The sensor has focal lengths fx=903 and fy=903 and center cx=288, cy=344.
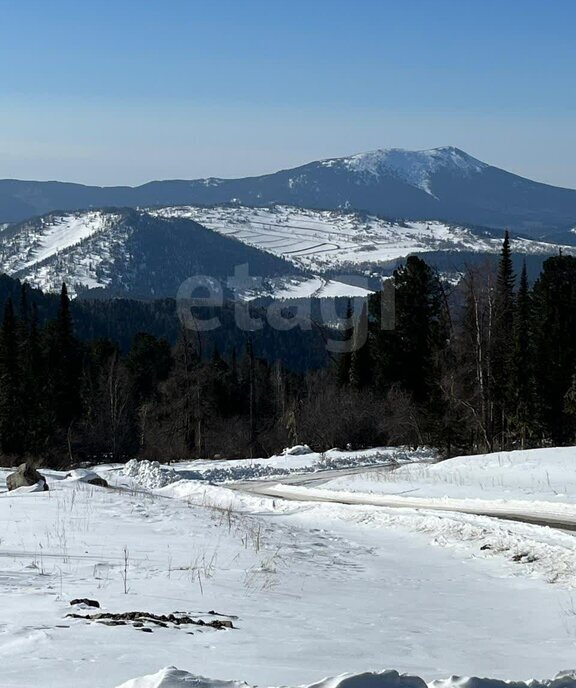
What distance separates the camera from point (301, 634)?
7.91 m

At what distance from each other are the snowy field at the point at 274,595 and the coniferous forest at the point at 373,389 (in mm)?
21911

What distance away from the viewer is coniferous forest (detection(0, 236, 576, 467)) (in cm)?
4225

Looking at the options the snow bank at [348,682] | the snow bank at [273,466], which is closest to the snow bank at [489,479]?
the snow bank at [273,466]

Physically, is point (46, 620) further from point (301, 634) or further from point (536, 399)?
point (536, 399)

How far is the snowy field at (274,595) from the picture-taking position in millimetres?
6457

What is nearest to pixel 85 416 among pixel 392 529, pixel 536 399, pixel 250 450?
pixel 250 450

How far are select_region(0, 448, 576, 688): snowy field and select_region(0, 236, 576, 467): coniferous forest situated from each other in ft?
71.9

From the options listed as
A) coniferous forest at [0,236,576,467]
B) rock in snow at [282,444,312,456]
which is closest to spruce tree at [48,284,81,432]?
coniferous forest at [0,236,576,467]

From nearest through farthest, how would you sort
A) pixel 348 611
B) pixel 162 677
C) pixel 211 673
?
pixel 162 677
pixel 211 673
pixel 348 611

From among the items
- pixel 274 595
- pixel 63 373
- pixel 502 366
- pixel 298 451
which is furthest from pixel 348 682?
pixel 63 373

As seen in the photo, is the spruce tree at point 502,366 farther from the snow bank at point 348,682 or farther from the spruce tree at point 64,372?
the snow bank at point 348,682

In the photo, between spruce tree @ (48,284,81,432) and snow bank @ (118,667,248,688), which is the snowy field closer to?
snow bank @ (118,667,248,688)

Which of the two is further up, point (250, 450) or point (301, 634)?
point (301, 634)

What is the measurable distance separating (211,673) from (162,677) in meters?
1.44
